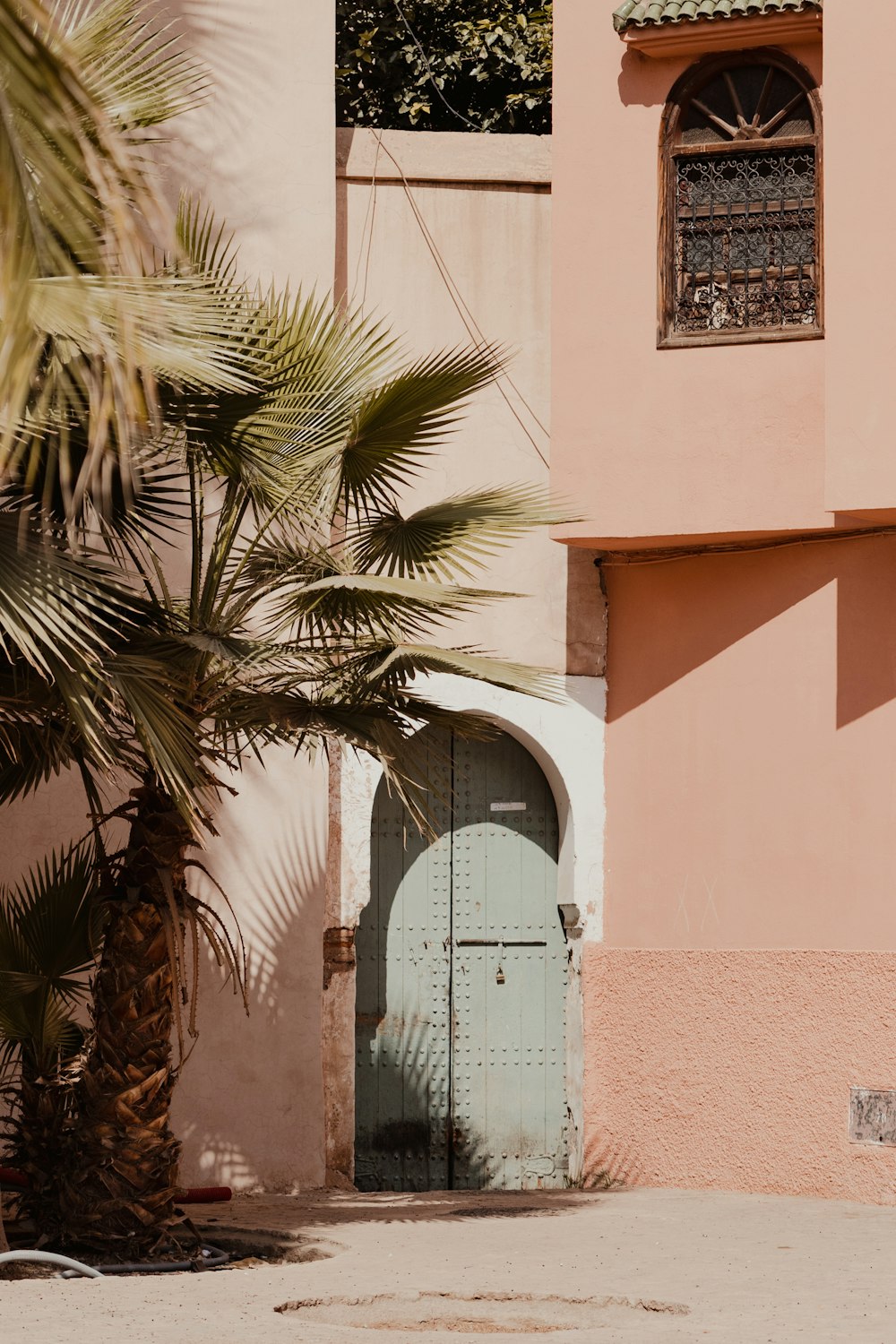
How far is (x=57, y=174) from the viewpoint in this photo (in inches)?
94.2

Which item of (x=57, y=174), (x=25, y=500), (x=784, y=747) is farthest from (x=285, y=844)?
(x=57, y=174)

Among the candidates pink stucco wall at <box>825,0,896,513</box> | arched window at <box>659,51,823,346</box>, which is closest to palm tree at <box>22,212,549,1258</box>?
pink stucco wall at <box>825,0,896,513</box>

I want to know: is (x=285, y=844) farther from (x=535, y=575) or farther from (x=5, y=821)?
(x=535, y=575)

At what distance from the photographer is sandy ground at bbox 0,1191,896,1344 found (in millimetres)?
5816

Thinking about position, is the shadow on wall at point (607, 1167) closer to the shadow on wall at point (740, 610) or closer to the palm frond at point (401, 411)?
the shadow on wall at point (740, 610)

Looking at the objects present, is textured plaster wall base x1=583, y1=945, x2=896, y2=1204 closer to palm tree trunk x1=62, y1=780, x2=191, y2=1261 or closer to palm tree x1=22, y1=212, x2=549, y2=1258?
palm tree x1=22, y1=212, x2=549, y2=1258

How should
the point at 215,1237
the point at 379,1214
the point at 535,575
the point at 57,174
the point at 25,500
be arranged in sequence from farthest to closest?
1. the point at 535,575
2. the point at 379,1214
3. the point at 215,1237
4. the point at 25,500
5. the point at 57,174

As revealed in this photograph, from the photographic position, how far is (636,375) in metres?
10.5

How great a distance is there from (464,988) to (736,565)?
3.13 m

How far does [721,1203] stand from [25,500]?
5410mm

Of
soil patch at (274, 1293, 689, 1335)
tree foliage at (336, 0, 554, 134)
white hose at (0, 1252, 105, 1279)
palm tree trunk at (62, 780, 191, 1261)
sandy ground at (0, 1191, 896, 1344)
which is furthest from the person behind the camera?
tree foliage at (336, 0, 554, 134)

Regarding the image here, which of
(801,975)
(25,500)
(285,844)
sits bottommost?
(801,975)

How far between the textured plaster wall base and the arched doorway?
0.39 meters

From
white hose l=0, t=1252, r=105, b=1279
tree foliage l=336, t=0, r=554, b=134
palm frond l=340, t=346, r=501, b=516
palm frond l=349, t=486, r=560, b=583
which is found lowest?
white hose l=0, t=1252, r=105, b=1279
